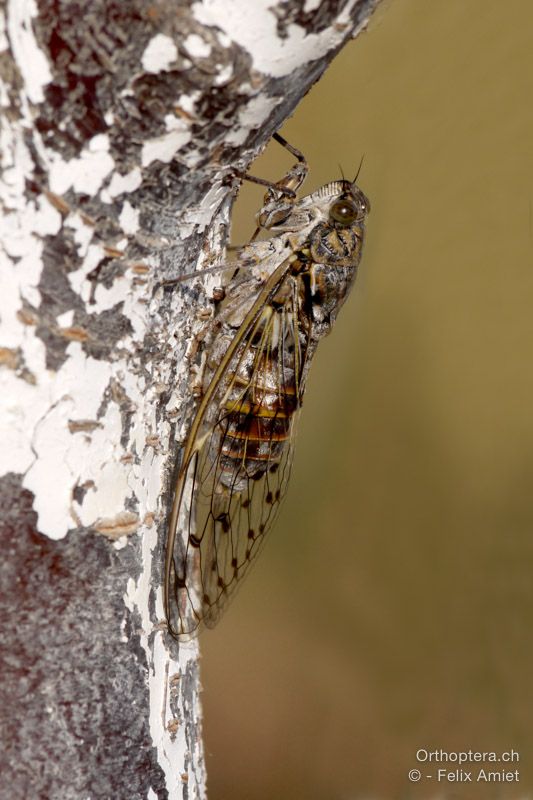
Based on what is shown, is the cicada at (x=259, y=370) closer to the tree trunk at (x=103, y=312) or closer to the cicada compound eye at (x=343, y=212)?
the cicada compound eye at (x=343, y=212)

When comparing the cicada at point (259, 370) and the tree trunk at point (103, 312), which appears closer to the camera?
the tree trunk at point (103, 312)

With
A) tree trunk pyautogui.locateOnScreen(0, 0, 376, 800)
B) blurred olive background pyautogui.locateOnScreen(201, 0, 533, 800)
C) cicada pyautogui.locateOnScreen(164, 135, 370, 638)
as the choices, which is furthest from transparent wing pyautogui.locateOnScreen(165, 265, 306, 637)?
blurred olive background pyautogui.locateOnScreen(201, 0, 533, 800)

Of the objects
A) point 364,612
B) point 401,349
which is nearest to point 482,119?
point 401,349

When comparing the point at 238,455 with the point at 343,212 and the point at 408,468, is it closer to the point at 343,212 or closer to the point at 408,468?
the point at 343,212

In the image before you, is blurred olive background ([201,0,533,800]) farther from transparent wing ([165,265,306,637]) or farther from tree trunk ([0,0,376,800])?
tree trunk ([0,0,376,800])

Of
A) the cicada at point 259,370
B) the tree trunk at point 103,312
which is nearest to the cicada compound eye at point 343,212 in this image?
the cicada at point 259,370

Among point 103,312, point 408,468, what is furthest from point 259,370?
point 408,468
